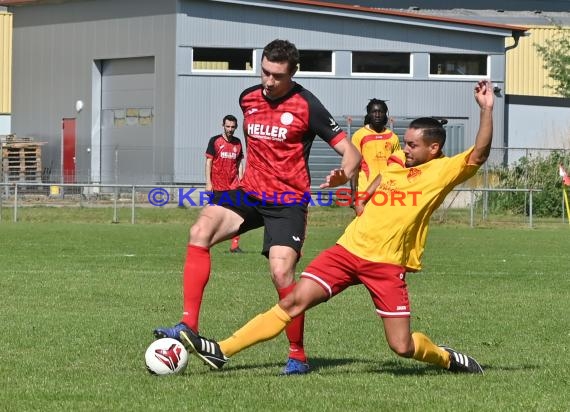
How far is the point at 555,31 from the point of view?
4538cm

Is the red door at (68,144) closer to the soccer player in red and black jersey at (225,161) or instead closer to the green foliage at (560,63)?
the green foliage at (560,63)

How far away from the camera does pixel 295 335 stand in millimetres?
7938

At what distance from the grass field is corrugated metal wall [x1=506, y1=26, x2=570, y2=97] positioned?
1025 inches

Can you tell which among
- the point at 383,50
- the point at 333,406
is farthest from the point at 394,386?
the point at 383,50

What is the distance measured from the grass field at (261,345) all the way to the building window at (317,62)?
19798mm

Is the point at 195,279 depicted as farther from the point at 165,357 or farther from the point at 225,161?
the point at 225,161

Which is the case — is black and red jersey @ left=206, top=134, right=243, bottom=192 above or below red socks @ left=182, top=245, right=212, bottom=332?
above

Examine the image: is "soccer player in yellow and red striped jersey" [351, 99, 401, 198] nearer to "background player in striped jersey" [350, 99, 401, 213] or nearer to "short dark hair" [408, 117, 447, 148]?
"background player in striped jersey" [350, 99, 401, 213]

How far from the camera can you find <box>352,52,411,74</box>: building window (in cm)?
3947

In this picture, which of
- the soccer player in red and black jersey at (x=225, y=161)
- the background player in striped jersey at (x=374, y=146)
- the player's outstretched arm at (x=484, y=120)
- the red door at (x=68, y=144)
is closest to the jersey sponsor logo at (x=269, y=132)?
the player's outstretched arm at (x=484, y=120)

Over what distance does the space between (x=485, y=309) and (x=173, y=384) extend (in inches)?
Result: 214

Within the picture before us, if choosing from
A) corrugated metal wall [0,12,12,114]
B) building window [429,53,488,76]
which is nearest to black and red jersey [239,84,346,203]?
building window [429,53,488,76]

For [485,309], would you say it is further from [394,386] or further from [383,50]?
[383,50]

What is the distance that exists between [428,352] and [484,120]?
58.0 inches
